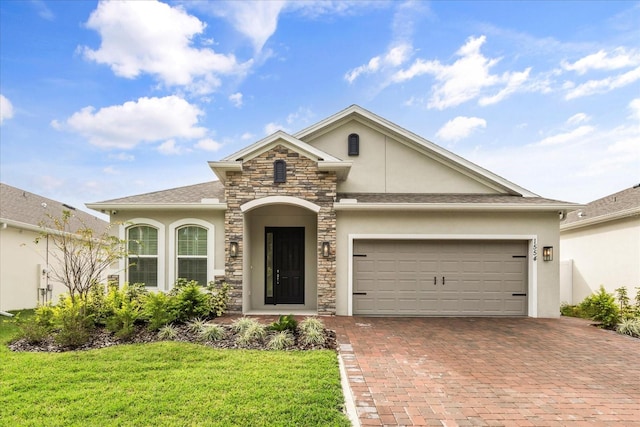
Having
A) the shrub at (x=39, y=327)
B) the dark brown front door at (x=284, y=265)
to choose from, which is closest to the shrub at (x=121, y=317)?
the shrub at (x=39, y=327)

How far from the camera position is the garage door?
33.6 feet

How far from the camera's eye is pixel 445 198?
10.9 m

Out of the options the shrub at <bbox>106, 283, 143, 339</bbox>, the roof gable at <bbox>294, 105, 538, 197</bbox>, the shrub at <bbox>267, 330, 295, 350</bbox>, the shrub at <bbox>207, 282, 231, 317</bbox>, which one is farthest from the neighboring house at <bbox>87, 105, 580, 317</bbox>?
the shrub at <bbox>267, 330, 295, 350</bbox>

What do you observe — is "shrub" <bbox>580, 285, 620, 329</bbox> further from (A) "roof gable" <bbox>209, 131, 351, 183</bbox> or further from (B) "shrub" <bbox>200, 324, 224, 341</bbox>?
(B) "shrub" <bbox>200, 324, 224, 341</bbox>

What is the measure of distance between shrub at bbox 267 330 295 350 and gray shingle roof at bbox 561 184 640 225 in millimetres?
11076

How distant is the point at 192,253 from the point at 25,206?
9312 mm

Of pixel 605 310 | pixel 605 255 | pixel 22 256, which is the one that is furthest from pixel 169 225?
pixel 605 255

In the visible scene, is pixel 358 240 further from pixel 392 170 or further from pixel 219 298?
pixel 219 298

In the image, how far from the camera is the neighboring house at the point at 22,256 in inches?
478

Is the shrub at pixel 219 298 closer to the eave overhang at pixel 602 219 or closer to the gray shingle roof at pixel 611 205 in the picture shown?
the gray shingle roof at pixel 611 205

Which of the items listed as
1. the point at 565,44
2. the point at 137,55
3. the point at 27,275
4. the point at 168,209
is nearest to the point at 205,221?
the point at 168,209

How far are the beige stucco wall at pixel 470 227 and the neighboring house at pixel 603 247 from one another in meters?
2.37

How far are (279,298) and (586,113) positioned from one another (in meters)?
13.6

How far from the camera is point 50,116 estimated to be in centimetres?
1441
